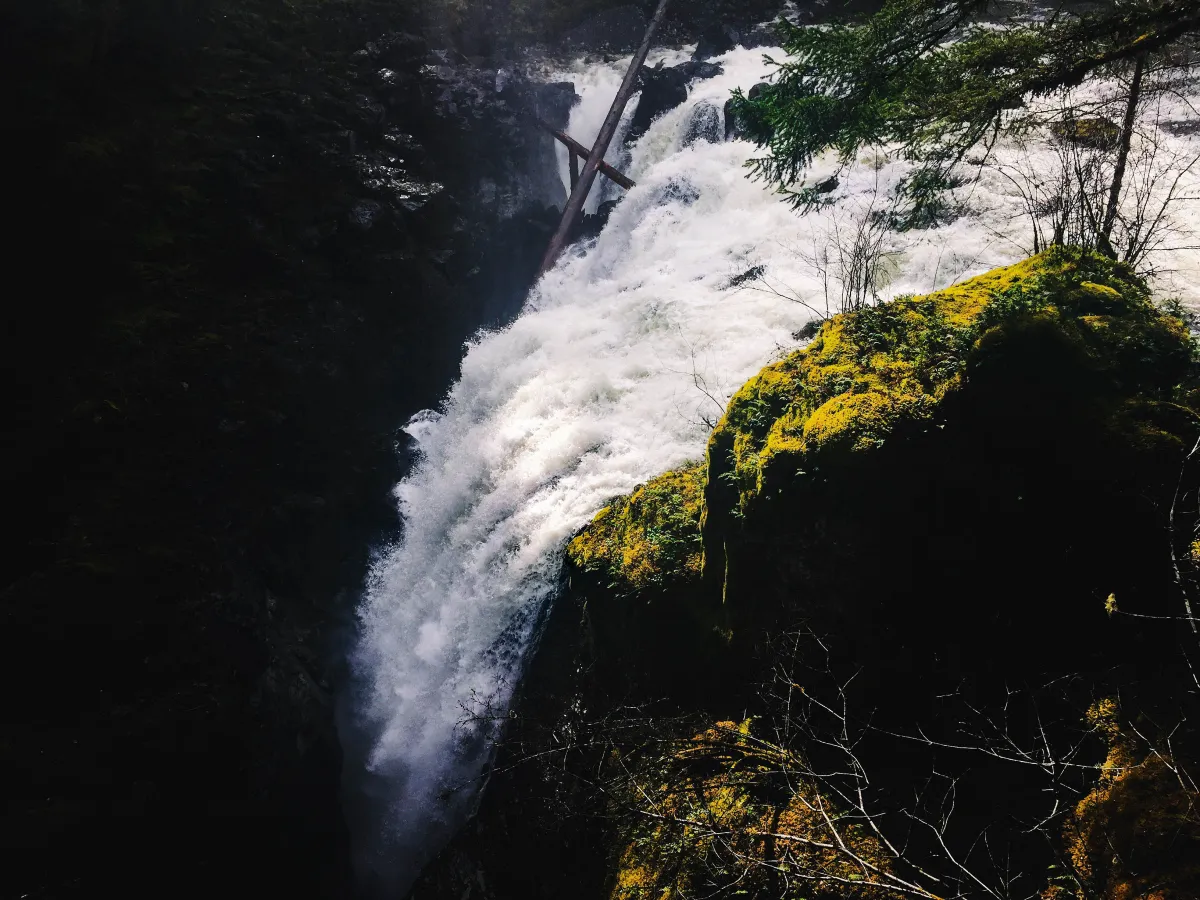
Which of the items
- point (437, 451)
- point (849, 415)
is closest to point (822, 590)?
point (849, 415)

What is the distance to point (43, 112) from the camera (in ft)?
27.9

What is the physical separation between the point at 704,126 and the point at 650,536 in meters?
12.6

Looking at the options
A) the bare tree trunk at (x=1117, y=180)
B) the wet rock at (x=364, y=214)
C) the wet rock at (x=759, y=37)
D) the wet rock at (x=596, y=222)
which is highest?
the wet rock at (x=759, y=37)

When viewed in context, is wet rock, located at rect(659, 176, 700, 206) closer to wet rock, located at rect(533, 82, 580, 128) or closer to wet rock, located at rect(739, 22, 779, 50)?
wet rock, located at rect(533, 82, 580, 128)

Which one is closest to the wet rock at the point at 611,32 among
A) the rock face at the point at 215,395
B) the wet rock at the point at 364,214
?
the rock face at the point at 215,395

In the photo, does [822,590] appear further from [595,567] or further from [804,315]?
[804,315]

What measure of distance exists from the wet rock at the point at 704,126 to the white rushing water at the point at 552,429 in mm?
2798

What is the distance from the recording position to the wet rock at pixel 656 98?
641 inches

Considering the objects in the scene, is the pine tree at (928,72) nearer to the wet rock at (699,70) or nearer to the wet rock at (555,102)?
the wet rock at (555,102)

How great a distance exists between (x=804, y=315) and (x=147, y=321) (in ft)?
29.0

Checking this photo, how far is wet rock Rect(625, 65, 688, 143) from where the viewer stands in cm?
1628

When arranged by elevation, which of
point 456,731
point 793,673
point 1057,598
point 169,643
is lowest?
point 456,731

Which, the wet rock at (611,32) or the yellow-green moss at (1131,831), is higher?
the wet rock at (611,32)

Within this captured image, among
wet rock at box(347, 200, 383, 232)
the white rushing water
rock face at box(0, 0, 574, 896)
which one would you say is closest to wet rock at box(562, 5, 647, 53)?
rock face at box(0, 0, 574, 896)
